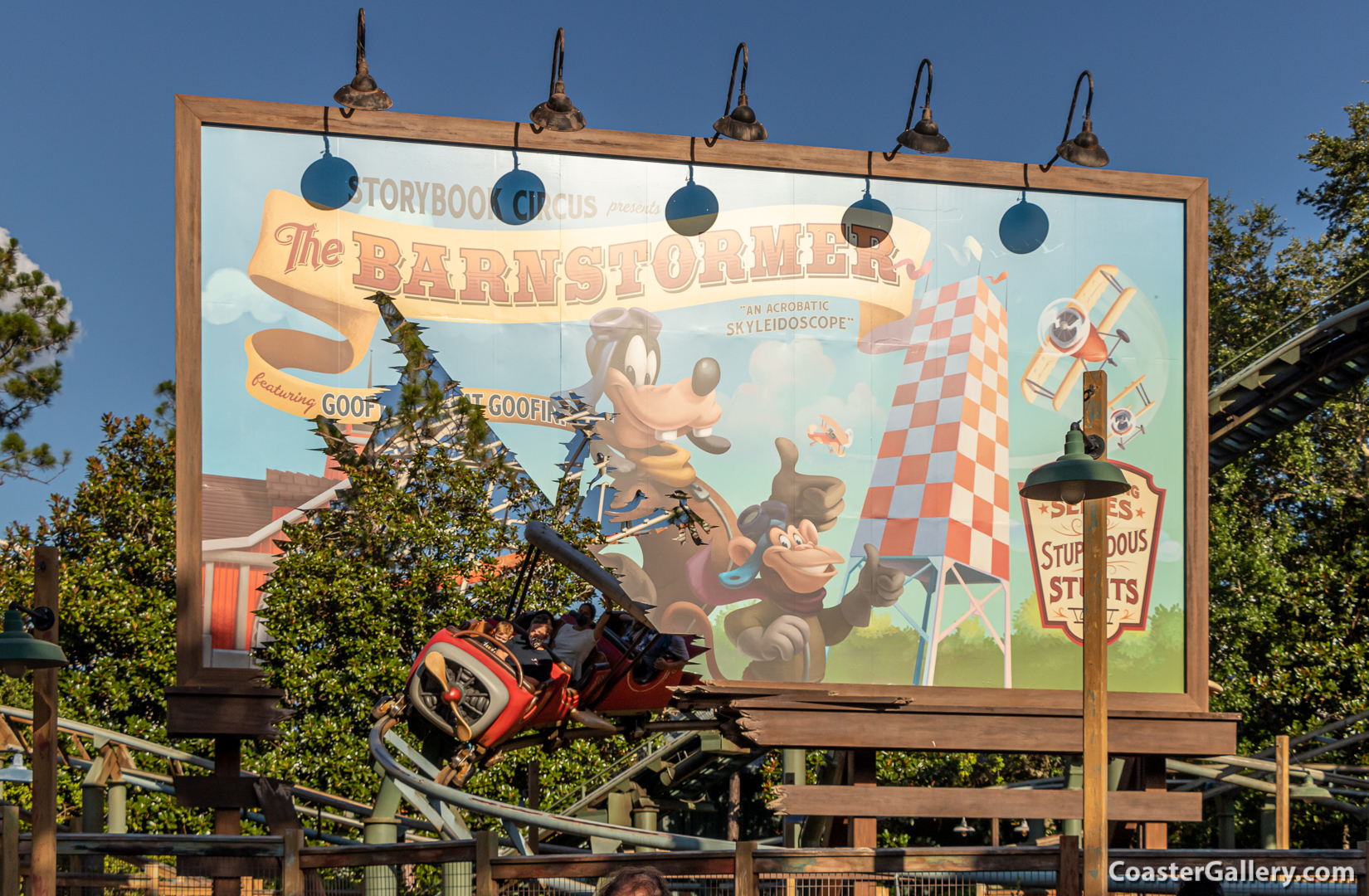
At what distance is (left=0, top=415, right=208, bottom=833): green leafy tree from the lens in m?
21.0

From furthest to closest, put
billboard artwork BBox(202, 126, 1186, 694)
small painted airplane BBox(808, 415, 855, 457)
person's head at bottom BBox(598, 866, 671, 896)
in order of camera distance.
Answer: small painted airplane BBox(808, 415, 855, 457)
billboard artwork BBox(202, 126, 1186, 694)
person's head at bottom BBox(598, 866, 671, 896)

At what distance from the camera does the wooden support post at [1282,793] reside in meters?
15.0

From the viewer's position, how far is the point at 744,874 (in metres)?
7.65

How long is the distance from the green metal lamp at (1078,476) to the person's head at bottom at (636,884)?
416 centimetres

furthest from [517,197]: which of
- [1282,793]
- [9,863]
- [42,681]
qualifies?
[1282,793]

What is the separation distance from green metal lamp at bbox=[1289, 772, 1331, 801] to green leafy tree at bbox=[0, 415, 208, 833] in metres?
15.4

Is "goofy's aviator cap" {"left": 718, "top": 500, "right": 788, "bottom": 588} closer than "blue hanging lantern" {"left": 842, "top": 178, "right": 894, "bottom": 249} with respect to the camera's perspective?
Yes

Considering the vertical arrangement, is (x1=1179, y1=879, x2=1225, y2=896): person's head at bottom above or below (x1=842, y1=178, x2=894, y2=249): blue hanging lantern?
below

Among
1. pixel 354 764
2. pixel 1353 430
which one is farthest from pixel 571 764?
pixel 1353 430

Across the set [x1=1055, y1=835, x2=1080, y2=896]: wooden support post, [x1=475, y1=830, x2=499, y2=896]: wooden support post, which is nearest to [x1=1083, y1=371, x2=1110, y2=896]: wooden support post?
[x1=1055, y1=835, x2=1080, y2=896]: wooden support post

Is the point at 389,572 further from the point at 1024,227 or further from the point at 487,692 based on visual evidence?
the point at 1024,227

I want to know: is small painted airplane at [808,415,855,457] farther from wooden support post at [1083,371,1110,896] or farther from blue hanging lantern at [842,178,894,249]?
wooden support post at [1083,371,1110,896]

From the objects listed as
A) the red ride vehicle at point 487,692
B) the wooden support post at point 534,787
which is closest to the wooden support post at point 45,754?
the red ride vehicle at point 487,692

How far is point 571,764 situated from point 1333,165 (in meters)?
23.5
